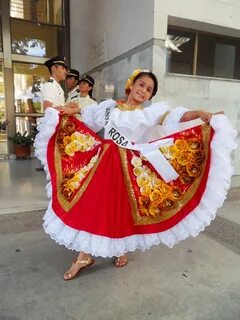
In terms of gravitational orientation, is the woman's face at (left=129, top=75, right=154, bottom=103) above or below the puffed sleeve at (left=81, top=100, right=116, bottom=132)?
above

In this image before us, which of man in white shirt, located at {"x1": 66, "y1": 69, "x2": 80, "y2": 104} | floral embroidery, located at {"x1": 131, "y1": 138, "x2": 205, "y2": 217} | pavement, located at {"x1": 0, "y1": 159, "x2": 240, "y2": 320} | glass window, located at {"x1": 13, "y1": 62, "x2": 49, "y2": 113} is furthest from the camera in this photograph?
glass window, located at {"x1": 13, "y1": 62, "x2": 49, "y2": 113}

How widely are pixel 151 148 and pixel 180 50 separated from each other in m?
3.34

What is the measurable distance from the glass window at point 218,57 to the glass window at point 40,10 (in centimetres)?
420

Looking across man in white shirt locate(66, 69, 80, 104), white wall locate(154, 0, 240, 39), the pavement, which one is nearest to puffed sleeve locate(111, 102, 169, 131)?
the pavement

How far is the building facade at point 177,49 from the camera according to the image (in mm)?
4234

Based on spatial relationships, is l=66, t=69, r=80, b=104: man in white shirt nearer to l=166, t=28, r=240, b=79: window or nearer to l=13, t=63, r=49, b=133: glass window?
l=166, t=28, r=240, b=79: window

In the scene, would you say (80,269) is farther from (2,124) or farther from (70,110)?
(2,124)

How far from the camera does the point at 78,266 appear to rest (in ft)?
6.88

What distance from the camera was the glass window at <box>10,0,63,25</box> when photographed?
7340mm

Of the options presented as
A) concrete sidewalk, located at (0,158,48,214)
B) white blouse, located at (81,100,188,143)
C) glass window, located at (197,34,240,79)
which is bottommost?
concrete sidewalk, located at (0,158,48,214)

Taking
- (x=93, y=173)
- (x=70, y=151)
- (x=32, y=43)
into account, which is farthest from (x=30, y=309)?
(x=32, y=43)

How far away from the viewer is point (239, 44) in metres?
5.41

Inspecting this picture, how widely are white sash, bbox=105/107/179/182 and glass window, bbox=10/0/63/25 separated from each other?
21.4ft

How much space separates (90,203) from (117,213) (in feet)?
0.60
